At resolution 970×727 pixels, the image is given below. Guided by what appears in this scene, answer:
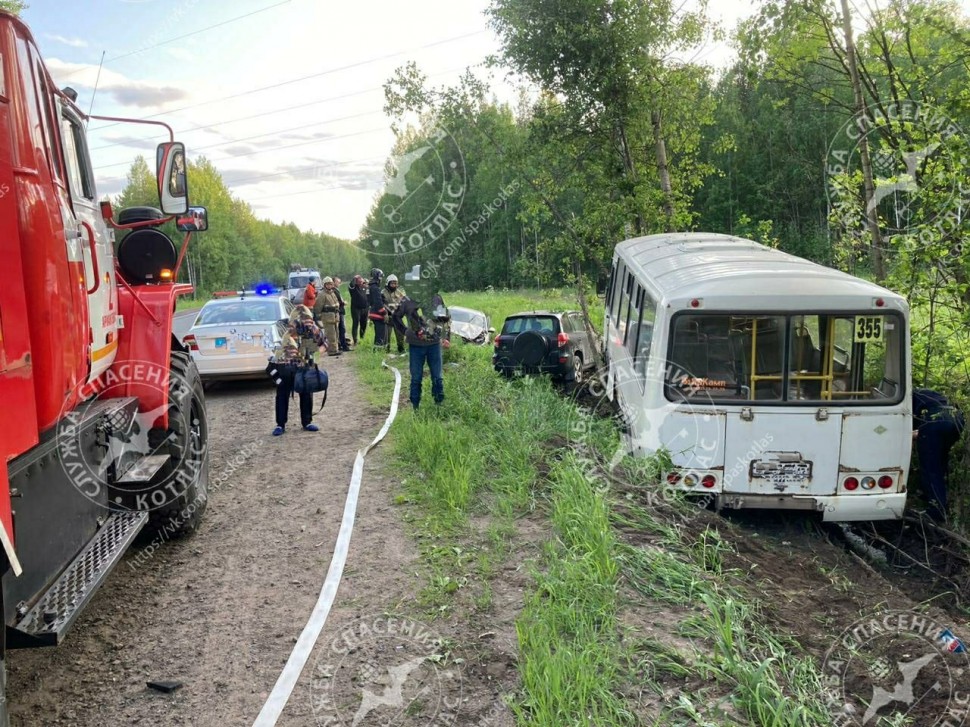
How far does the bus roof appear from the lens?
6.53 meters

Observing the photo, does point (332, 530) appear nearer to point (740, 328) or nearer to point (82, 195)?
point (82, 195)

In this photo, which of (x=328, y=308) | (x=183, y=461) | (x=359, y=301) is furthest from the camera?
(x=359, y=301)

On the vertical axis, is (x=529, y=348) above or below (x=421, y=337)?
below

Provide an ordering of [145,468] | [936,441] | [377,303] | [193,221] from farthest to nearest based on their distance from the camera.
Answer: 1. [377,303]
2. [936,441]
3. [193,221]
4. [145,468]

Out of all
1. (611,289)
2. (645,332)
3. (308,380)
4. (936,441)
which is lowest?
(936,441)

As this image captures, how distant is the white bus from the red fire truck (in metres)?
4.11

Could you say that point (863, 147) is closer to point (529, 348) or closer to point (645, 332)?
point (645, 332)

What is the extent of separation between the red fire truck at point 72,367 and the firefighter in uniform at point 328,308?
33.6 ft

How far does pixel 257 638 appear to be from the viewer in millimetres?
4383

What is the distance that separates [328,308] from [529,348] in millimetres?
5330

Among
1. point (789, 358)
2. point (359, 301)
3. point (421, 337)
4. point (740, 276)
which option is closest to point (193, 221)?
point (421, 337)

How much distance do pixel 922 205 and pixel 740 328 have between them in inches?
118

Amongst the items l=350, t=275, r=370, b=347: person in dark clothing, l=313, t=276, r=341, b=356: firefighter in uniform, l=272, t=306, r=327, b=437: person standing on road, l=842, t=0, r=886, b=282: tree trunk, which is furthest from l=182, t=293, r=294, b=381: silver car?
l=842, t=0, r=886, b=282: tree trunk

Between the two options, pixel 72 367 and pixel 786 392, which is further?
pixel 786 392
